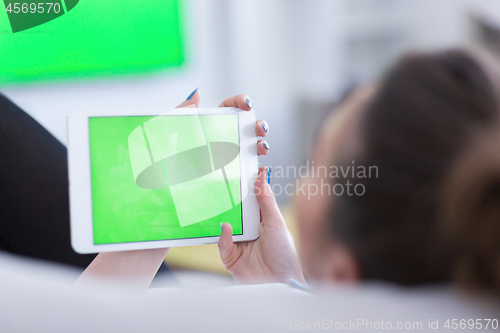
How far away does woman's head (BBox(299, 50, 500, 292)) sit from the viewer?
181 millimetres

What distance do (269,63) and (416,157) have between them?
858 mm

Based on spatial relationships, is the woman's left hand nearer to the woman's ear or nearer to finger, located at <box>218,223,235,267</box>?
finger, located at <box>218,223,235,267</box>

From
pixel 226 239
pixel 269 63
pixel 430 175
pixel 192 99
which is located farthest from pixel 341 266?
pixel 269 63

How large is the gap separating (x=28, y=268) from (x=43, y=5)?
0.67 meters

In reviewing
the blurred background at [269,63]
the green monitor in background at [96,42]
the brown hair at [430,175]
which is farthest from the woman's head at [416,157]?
the green monitor in background at [96,42]

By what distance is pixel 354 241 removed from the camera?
0.67ft

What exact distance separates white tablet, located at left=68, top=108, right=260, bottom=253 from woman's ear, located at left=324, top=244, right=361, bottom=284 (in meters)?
0.23

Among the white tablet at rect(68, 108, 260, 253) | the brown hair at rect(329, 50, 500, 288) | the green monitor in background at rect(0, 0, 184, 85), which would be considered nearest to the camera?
the brown hair at rect(329, 50, 500, 288)

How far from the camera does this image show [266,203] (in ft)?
1.46

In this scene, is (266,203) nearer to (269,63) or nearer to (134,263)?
(134,263)

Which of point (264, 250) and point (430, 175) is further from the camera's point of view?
point (264, 250)

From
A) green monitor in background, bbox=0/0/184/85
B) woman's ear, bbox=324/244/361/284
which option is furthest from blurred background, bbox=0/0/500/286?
woman's ear, bbox=324/244/361/284

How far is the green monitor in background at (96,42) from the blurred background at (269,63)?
0.03m

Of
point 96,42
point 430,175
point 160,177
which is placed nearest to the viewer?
point 430,175
